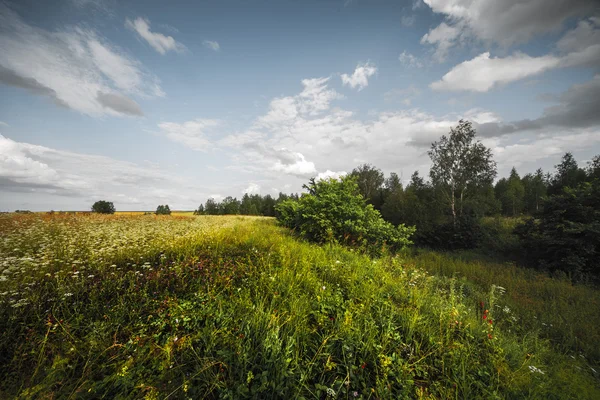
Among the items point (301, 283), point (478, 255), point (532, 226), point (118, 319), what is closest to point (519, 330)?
point (301, 283)

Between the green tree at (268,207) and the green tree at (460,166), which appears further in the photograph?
the green tree at (268,207)

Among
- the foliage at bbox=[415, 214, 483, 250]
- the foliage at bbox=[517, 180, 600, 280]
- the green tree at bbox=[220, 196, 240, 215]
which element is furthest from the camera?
the green tree at bbox=[220, 196, 240, 215]

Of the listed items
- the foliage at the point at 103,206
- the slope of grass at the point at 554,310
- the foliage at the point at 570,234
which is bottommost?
the slope of grass at the point at 554,310

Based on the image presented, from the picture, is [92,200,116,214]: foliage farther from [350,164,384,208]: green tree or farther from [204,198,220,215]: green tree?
[350,164,384,208]: green tree

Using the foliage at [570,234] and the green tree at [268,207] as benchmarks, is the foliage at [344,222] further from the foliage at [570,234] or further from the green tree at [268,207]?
the green tree at [268,207]

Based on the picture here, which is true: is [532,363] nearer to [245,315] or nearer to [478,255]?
[245,315]

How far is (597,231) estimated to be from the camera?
33.3 feet

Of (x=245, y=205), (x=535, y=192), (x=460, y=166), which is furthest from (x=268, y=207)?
(x=535, y=192)

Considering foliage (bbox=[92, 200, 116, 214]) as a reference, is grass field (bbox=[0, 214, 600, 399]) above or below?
below

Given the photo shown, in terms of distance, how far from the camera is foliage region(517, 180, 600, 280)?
10.4 m

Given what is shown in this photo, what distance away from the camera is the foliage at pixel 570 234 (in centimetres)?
1044

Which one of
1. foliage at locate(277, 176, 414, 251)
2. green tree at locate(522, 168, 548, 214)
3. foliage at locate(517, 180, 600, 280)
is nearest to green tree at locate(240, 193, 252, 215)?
foliage at locate(277, 176, 414, 251)

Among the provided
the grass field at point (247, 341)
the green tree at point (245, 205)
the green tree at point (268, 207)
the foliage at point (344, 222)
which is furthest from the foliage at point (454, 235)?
the green tree at point (245, 205)

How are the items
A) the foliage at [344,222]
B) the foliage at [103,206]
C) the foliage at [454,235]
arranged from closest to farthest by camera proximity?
the foliage at [344,222]
the foliage at [454,235]
the foliage at [103,206]
